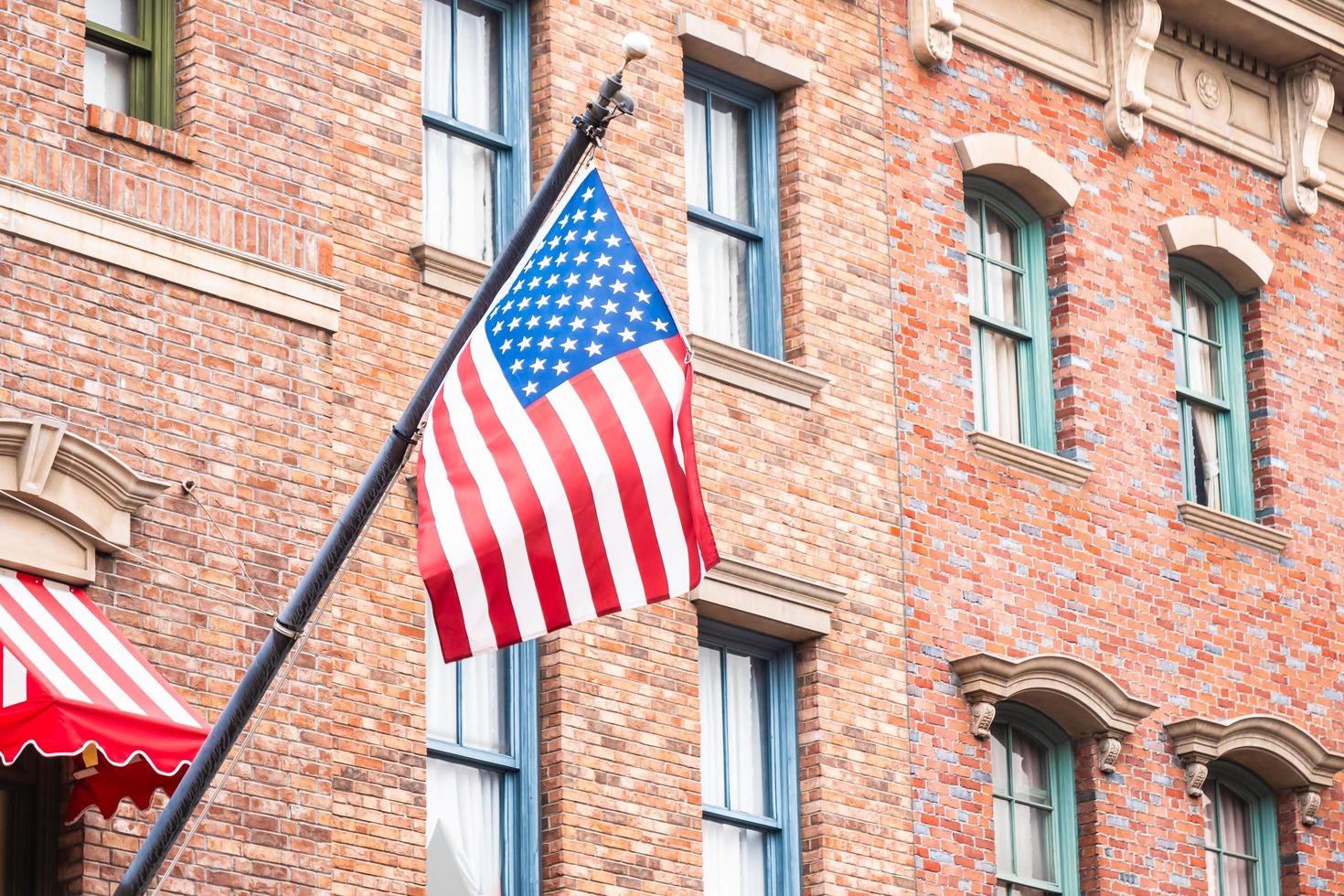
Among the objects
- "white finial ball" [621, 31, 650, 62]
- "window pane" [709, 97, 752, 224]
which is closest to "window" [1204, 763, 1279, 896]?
"window pane" [709, 97, 752, 224]

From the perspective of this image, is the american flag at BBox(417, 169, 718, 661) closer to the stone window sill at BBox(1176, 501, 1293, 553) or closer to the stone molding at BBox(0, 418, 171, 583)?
the stone molding at BBox(0, 418, 171, 583)

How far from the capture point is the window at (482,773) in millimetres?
16391

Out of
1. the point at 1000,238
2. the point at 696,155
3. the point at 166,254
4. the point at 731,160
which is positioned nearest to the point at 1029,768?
the point at 1000,238

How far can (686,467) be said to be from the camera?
12484 mm

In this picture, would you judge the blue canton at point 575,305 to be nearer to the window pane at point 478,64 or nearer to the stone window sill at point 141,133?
the stone window sill at point 141,133

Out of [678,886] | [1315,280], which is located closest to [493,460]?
[678,886]

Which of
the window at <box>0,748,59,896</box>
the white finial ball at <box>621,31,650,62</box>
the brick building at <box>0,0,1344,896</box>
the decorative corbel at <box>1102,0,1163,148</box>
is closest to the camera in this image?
the white finial ball at <box>621,31,650,62</box>

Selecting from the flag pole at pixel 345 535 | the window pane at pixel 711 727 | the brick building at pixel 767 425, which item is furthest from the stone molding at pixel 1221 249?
the flag pole at pixel 345 535

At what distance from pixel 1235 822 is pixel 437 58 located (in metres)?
8.54

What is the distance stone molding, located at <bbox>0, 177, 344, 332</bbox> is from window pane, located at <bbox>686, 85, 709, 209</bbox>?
3574mm

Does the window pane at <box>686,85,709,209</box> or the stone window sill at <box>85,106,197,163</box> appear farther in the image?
the window pane at <box>686,85,709,209</box>

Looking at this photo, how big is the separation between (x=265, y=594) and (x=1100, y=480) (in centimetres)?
760

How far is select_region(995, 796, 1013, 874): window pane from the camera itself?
1952cm

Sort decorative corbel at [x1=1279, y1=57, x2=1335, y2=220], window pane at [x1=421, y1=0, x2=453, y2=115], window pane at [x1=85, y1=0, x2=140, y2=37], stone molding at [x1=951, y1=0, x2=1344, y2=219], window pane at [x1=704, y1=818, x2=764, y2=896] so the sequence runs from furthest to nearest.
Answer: decorative corbel at [x1=1279, y1=57, x2=1335, y2=220]
stone molding at [x1=951, y1=0, x2=1344, y2=219]
window pane at [x1=704, y1=818, x2=764, y2=896]
window pane at [x1=421, y1=0, x2=453, y2=115]
window pane at [x1=85, y1=0, x2=140, y2=37]
